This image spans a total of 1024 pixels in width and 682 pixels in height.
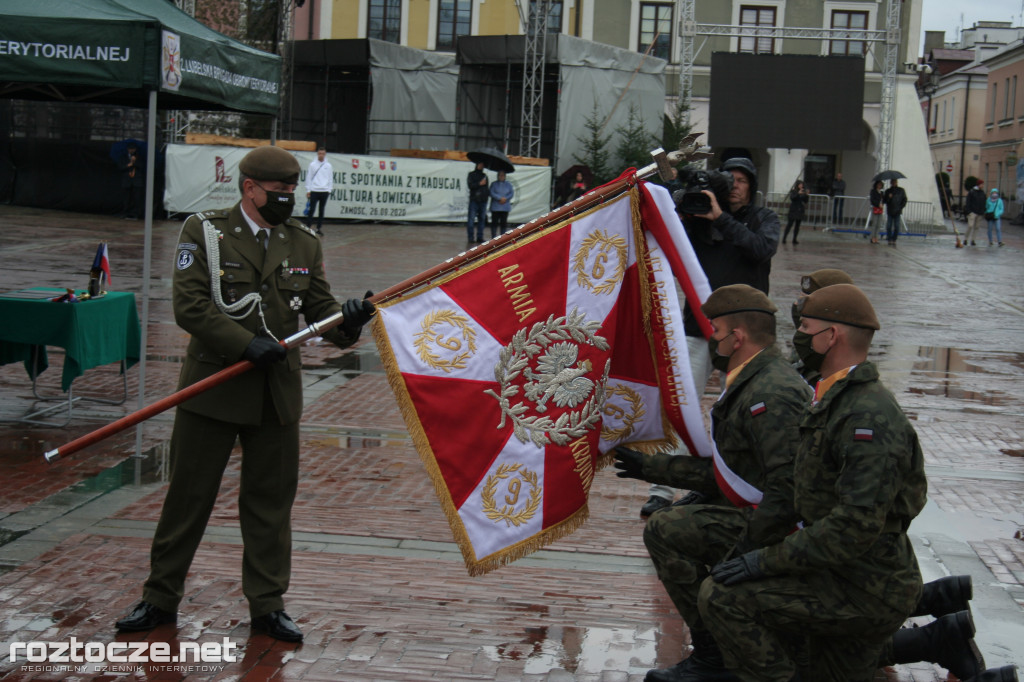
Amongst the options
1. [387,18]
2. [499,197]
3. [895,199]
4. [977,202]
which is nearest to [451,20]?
[387,18]

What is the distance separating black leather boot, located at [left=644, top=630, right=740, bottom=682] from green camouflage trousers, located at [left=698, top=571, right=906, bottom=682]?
431 mm

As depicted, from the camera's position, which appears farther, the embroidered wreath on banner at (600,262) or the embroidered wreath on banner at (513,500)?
the embroidered wreath on banner at (600,262)

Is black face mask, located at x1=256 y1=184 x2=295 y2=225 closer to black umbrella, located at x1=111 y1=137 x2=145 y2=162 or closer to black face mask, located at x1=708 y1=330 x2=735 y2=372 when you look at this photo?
black face mask, located at x1=708 y1=330 x2=735 y2=372

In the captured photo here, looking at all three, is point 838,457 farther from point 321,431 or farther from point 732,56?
point 732,56

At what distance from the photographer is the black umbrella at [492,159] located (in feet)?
79.3

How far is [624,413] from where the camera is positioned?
15.4ft

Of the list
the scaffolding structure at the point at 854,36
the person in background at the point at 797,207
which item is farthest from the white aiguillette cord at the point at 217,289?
the scaffolding structure at the point at 854,36

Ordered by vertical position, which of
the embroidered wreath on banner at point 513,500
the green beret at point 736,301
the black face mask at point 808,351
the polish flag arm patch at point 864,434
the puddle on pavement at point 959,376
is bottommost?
the puddle on pavement at point 959,376

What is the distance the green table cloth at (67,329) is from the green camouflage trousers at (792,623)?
5404 millimetres

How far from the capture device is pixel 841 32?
3416 cm

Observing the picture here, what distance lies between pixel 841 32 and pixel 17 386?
101ft

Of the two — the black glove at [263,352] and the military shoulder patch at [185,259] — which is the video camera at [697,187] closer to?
the black glove at [263,352]

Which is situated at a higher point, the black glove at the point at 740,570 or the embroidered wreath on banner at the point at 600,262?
the embroidered wreath on banner at the point at 600,262

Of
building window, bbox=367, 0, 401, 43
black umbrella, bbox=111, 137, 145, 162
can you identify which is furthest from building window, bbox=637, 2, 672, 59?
black umbrella, bbox=111, 137, 145, 162
